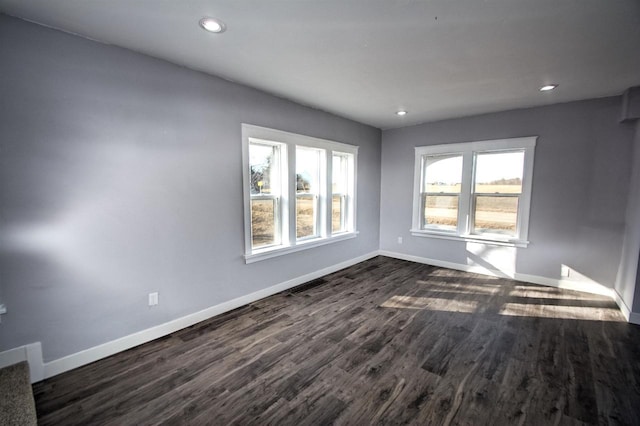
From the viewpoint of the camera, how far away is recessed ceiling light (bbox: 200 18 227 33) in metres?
1.89

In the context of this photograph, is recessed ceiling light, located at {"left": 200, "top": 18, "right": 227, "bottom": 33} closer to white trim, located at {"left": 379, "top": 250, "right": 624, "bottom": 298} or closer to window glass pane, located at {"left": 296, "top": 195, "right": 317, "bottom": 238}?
window glass pane, located at {"left": 296, "top": 195, "right": 317, "bottom": 238}

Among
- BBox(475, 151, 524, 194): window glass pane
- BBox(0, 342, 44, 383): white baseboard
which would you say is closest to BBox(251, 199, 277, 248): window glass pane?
BBox(0, 342, 44, 383): white baseboard

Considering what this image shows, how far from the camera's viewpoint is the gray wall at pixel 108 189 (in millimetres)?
1915

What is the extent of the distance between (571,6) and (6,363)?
14.7 feet

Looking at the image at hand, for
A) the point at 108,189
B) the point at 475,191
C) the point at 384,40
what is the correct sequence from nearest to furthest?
the point at 384,40 < the point at 108,189 < the point at 475,191

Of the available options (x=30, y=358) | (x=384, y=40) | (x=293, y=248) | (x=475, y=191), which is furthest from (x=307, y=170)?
(x=30, y=358)

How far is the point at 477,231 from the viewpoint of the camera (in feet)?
15.3

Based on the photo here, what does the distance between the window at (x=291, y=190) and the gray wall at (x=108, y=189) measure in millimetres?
250

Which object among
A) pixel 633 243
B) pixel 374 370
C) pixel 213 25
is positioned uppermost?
pixel 213 25

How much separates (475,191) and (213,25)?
436 cm

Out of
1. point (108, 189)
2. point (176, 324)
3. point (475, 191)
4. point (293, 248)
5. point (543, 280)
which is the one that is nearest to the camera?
point (108, 189)

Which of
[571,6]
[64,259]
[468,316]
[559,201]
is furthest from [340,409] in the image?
[559,201]

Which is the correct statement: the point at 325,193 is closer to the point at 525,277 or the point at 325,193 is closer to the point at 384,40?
the point at 384,40

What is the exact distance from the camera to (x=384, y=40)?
2.13 metres
